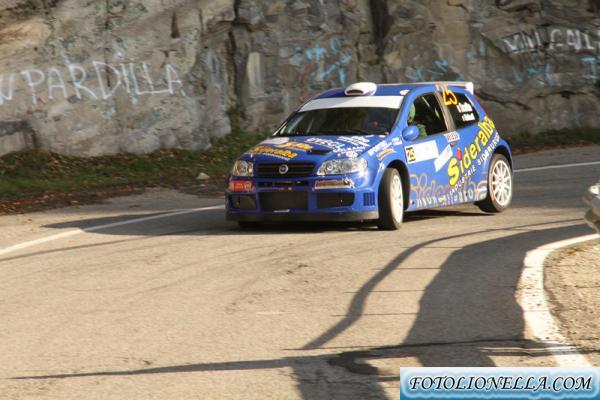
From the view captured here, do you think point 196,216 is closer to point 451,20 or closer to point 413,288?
point 413,288

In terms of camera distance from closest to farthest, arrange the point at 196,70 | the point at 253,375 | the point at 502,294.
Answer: the point at 253,375 → the point at 502,294 → the point at 196,70

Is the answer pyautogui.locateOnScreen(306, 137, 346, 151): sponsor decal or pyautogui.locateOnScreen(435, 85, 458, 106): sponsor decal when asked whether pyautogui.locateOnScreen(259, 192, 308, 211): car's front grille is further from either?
pyautogui.locateOnScreen(435, 85, 458, 106): sponsor decal

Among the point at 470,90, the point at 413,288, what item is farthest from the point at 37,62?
the point at 413,288

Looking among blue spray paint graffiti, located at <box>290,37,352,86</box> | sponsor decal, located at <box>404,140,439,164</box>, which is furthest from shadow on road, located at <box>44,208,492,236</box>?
blue spray paint graffiti, located at <box>290,37,352,86</box>

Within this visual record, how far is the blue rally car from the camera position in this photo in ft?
39.8

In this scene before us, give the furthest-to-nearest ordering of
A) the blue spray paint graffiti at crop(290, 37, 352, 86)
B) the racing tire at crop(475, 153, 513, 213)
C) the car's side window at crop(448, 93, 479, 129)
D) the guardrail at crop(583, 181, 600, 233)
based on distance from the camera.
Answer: the blue spray paint graffiti at crop(290, 37, 352, 86), the racing tire at crop(475, 153, 513, 213), the car's side window at crop(448, 93, 479, 129), the guardrail at crop(583, 181, 600, 233)

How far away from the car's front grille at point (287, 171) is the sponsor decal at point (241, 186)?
0.15 meters

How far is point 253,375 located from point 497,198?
8.68 meters

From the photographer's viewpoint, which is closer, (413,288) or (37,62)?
(413,288)

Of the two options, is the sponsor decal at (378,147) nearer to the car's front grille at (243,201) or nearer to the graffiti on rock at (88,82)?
the car's front grille at (243,201)

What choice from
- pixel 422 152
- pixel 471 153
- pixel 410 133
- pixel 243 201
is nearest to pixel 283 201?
pixel 243 201

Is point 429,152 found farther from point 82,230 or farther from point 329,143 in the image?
Result: point 82,230

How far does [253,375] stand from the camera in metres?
6.03

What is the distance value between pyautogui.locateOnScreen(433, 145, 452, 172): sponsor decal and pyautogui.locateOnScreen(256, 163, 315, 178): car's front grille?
179cm
